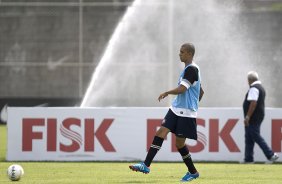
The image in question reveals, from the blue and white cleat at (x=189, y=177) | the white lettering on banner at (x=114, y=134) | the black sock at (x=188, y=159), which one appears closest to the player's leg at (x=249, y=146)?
the white lettering on banner at (x=114, y=134)

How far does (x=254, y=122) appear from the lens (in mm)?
17953

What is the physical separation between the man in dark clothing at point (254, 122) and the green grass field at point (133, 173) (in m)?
0.35

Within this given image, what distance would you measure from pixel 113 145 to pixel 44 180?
4695mm

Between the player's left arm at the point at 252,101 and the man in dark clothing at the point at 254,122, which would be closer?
the man in dark clothing at the point at 254,122

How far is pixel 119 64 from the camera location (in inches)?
1342

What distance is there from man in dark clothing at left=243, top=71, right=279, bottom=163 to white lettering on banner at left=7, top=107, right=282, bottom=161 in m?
0.48

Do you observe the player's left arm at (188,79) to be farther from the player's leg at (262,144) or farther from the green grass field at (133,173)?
the player's leg at (262,144)

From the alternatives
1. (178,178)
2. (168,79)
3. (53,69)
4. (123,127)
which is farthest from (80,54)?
Result: (178,178)

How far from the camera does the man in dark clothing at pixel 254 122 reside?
1769cm

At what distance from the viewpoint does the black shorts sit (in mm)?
13609

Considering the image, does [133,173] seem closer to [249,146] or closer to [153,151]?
[153,151]

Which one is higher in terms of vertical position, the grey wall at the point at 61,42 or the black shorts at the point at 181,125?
the grey wall at the point at 61,42

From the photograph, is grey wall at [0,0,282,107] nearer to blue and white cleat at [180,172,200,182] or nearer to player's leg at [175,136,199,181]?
player's leg at [175,136,199,181]

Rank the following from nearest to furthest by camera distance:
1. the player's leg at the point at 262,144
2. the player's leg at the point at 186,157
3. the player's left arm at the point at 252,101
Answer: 1. the player's leg at the point at 186,157
2. the player's leg at the point at 262,144
3. the player's left arm at the point at 252,101
